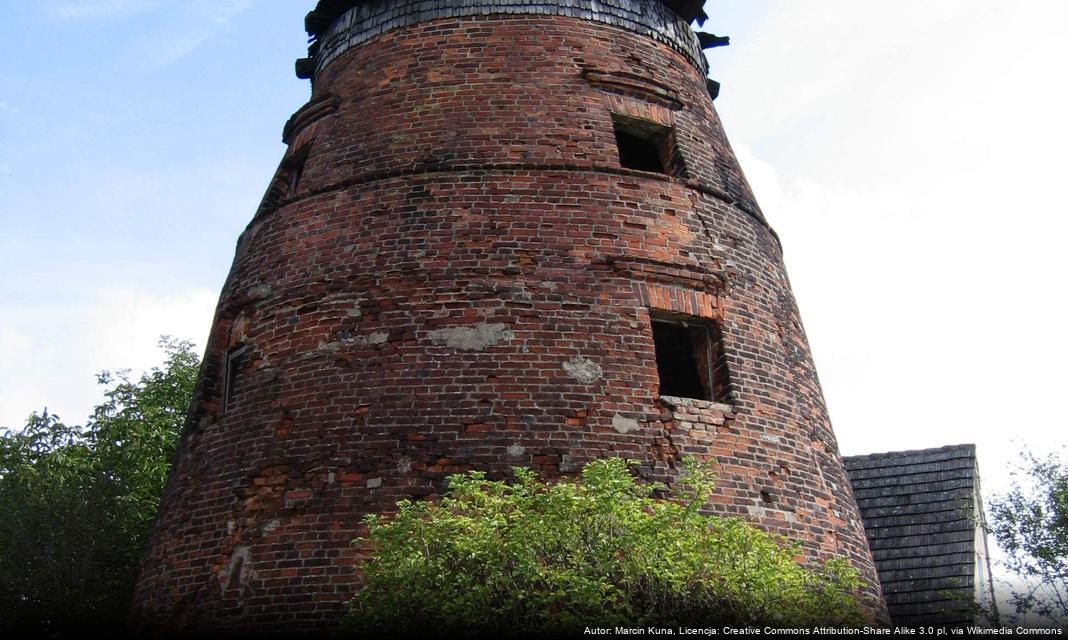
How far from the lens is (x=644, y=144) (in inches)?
408

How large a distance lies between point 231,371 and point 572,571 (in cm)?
443

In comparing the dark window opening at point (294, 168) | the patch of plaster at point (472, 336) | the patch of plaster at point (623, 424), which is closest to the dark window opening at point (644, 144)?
the patch of plaster at point (472, 336)

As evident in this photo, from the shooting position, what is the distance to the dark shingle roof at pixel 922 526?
10.3 metres

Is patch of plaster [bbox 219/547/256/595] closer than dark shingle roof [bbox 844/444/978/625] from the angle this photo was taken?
Yes

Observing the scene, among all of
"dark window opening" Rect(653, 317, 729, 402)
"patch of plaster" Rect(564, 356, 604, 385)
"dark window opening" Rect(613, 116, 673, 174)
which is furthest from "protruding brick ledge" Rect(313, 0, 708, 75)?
"patch of plaster" Rect(564, 356, 604, 385)

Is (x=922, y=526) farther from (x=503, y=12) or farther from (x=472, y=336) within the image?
(x=503, y=12)

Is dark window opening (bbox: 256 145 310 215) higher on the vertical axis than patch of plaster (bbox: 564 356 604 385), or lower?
higher

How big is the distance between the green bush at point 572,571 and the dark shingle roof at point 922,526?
4.73 m

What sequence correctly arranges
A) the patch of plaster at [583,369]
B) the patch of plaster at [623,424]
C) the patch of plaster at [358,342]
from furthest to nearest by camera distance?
1. the patch of plaster at [358,342]
2. the patch of plaster at [583,369]
3. the patch of plaster at [623,424]

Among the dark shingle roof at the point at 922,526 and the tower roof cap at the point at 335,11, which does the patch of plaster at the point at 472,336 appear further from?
the dark shingle roof at the point at 922,526

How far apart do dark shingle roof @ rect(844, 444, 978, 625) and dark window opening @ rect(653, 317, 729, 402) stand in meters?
3.28

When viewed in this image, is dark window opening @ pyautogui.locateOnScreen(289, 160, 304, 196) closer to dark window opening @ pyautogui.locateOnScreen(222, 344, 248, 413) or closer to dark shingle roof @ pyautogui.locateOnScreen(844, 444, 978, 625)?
dark window opening @ pyautogui.locateOnScreen(222, 344, 248, 413)

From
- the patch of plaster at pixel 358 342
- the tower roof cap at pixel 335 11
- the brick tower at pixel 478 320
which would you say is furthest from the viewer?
the tower roof cap at pixel 335 11

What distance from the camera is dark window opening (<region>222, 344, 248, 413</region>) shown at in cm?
859
